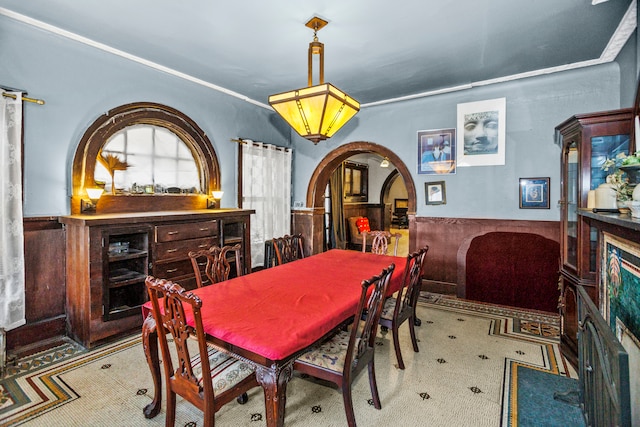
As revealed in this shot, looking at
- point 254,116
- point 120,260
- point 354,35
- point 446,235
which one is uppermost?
point 354,35

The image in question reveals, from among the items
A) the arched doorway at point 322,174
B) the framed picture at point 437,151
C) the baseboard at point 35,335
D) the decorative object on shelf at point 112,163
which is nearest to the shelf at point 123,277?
the baseboard at point 35,335

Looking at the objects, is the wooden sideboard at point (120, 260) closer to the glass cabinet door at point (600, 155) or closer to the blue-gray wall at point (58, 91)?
the blue-gray wall at point (58, 91)

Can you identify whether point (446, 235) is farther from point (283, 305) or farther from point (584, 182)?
point (283, 305)

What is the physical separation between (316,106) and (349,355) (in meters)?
1.66

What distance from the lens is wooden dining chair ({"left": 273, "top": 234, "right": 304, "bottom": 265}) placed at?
3.42 meters

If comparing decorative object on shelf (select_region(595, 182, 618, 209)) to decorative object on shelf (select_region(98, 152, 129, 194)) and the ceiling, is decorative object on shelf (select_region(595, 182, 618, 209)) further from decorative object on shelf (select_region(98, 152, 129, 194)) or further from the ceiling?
decorative object on shelf (select_region(98, 152, 129, 194))

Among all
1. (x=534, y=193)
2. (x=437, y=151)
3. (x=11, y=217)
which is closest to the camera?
(x=11, y=217)

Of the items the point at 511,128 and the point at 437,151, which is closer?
the point at 511,128

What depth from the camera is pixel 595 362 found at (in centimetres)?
140

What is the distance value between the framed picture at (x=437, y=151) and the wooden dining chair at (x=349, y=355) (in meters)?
3.05

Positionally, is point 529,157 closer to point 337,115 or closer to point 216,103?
point 337,115

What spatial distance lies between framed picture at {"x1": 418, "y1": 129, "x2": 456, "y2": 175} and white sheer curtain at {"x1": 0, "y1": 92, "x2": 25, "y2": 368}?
4356 mm

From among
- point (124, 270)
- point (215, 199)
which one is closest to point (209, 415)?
point (124, 270)

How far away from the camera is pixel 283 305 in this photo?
1.96 metres
